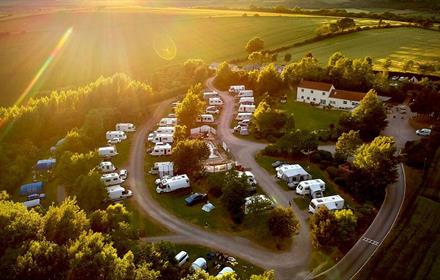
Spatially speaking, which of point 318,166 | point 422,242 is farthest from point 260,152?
point 422,242

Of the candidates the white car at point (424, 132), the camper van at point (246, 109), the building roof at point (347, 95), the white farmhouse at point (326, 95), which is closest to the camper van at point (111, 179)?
the camper van at point (246, 109)

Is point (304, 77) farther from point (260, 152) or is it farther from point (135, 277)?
point (135, 277)

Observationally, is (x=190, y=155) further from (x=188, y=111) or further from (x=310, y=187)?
(x=188, y=111)

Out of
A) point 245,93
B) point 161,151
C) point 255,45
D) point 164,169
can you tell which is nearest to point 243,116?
point 245,93

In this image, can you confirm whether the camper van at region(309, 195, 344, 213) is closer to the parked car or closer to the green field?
the parked car

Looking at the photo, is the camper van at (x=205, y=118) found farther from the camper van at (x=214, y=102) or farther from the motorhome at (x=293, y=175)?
the motorhome at (x=293, y=175)
